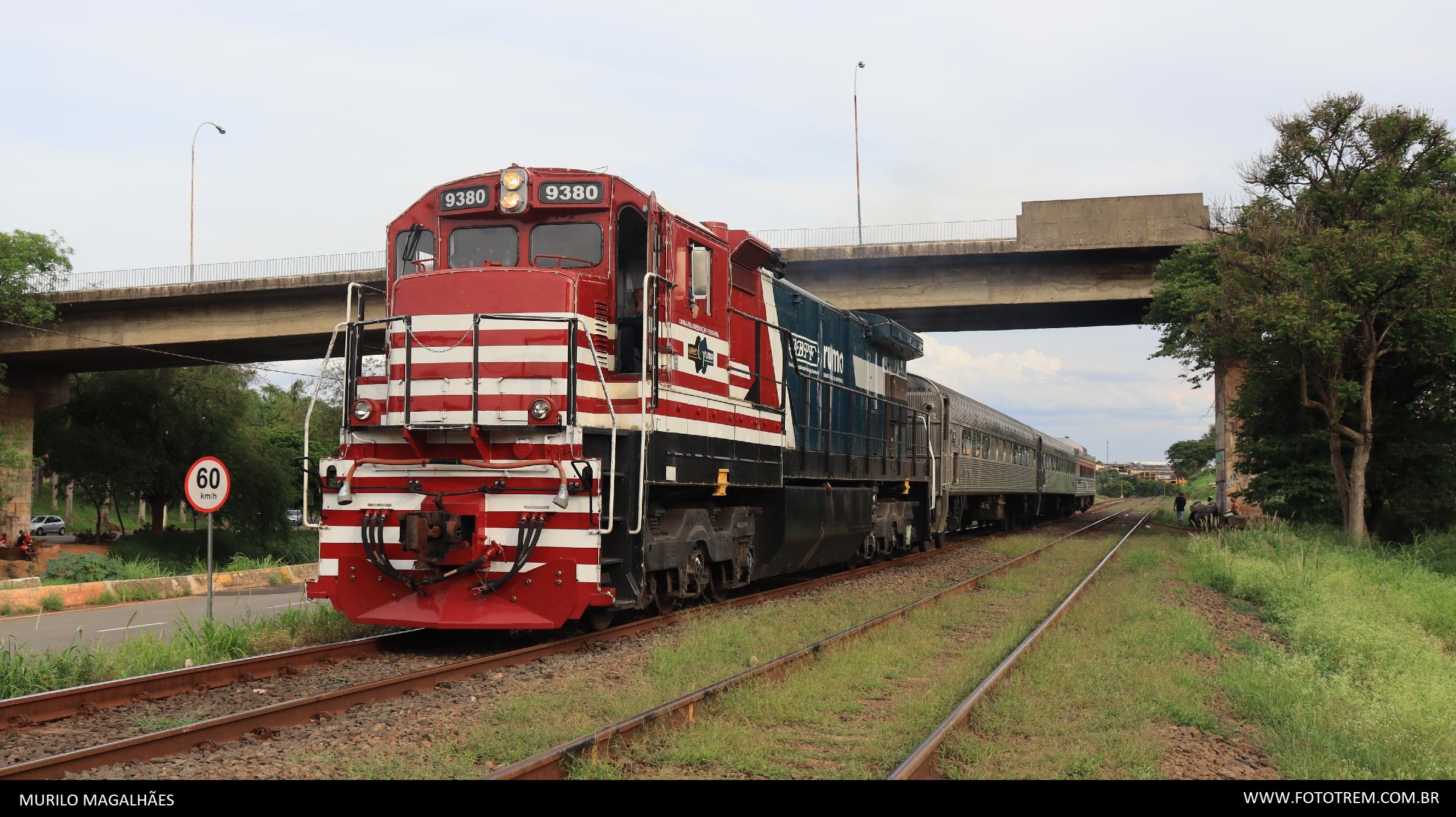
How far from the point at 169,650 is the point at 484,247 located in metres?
4.20

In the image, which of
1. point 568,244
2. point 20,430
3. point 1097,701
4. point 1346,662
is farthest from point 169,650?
point 20,430

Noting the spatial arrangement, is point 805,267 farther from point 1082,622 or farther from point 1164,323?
point 1082,622

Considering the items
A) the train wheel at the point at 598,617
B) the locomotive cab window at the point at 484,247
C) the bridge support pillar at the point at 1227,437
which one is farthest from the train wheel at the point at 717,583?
the bridge support pillar at the point at 1227,437

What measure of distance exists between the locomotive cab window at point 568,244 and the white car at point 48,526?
1844 inches

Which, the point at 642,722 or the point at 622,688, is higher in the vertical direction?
the point at 642,722

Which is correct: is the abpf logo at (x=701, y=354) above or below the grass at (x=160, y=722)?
above

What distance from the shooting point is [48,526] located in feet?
155

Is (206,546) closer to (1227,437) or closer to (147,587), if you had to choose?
(147,587)

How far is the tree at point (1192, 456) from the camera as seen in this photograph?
124 m

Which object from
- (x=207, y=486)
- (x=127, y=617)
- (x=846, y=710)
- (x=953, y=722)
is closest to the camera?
(x=953, y=722)

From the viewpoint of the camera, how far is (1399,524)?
23922 mm

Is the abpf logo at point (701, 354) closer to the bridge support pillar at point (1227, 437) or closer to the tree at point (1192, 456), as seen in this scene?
the bridge support pillar at point (1227, 437)

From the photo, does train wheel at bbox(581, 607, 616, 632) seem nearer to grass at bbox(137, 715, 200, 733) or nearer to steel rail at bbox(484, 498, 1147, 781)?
steel rail at bbox(484, 498, 1147, 781)
